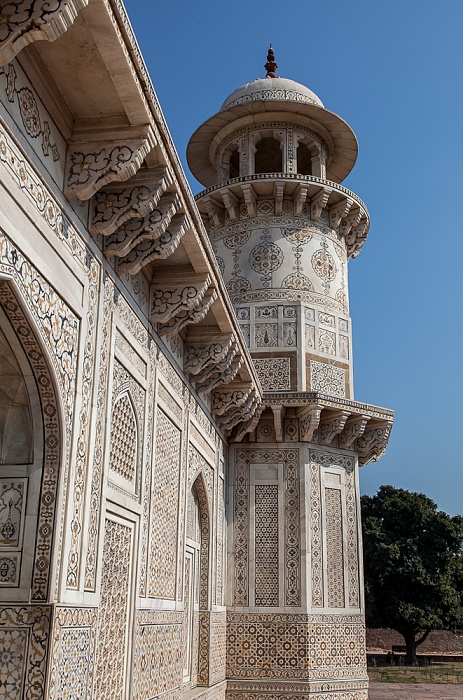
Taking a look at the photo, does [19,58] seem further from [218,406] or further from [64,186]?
[218,406]

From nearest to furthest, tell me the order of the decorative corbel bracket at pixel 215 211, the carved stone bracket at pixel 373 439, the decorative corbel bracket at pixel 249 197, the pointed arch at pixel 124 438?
the pointed arch at pixel 124 438, the carved stone bracket at pixel 373 439, the decorative corbel bracket at pixel 249 197, the decorative corbel bracket at pixel 215 211

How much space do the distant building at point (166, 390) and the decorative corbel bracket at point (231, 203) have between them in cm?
3

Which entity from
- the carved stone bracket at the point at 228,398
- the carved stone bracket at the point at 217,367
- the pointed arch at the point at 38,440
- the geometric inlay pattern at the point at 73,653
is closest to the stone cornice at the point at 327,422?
the carved stone bracket at the point at 228,398

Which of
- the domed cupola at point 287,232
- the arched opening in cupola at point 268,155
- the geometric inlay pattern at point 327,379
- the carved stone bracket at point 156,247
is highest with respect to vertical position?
the arched opening in cupola at point 268,155

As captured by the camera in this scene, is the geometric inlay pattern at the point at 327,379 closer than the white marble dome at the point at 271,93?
Yes

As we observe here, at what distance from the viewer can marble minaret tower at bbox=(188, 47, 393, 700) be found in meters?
10.7

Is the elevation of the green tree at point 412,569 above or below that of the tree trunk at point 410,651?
above

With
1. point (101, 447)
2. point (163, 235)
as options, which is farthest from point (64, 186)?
point (101, 447)

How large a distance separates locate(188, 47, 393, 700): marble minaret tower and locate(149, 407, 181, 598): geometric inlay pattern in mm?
2626

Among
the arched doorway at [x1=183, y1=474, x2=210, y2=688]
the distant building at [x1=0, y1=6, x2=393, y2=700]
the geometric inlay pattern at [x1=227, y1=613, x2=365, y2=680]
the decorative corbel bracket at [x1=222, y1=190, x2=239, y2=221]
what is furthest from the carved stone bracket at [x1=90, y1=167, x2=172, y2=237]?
the decorative corbel bracket at [x1=222, y1=190, x2=239, y2=221]

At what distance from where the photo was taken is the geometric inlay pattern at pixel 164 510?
6980 mm

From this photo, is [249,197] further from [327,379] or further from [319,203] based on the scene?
[327,379]

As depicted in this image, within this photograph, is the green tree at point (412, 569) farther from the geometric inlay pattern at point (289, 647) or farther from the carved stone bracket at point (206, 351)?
the carved stone bracket at point (206, 351)

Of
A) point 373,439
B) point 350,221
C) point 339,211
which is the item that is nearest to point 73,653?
point 373,439
